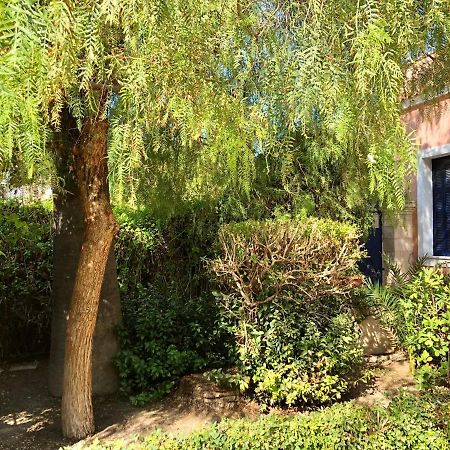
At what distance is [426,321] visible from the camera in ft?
17.8

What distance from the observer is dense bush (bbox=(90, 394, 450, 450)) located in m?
3.59

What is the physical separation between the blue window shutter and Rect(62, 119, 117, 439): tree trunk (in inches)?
240

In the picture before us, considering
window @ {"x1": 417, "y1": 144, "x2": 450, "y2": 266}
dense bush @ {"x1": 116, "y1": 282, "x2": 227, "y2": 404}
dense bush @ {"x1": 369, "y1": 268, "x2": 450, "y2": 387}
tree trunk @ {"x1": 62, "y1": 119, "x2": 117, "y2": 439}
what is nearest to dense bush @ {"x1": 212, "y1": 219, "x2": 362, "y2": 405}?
dense bush @ {"x1": 116, "y1": 282, "x2": 227, "y2": 404}

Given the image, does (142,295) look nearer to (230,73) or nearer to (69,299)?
(69,299)

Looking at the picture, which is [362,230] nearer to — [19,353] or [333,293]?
[333,293]

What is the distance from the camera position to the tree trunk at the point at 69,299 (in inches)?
211

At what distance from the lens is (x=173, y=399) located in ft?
17.3

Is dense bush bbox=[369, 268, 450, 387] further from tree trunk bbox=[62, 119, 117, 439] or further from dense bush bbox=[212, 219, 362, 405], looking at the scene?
tree trunk bbox=[62, 119, 117, 439]

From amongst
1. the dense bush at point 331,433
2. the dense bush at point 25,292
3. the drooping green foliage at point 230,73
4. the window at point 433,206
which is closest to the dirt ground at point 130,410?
the dense bush at point 331,433

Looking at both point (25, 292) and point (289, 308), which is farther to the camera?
point (25, 292)

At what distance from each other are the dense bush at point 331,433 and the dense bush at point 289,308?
0.88 m

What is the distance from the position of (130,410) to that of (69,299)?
139 centimetres

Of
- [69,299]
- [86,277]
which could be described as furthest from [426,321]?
[69,299]

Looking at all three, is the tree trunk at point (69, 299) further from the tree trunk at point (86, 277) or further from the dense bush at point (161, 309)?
the tree trunk at point (86, 277)
